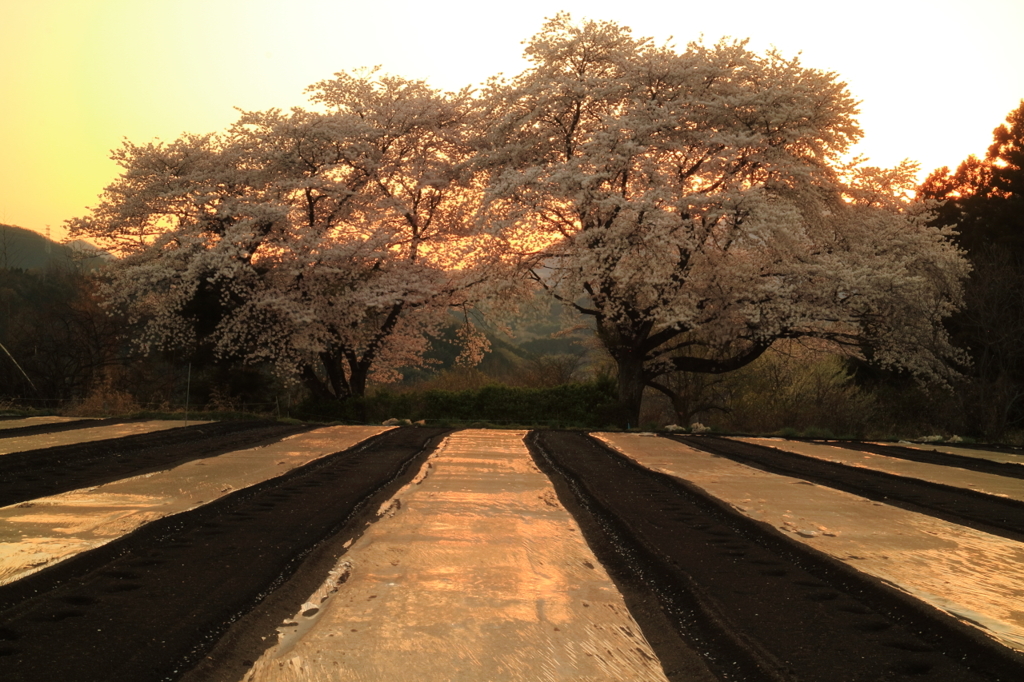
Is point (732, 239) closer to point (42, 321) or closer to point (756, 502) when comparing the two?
point (756, 502)

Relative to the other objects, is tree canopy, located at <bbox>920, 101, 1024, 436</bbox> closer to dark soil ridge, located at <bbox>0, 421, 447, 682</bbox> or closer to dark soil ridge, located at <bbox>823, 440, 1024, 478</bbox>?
dark soil ridge, located at <bbox>823, 440, 1024, 478</bbox>

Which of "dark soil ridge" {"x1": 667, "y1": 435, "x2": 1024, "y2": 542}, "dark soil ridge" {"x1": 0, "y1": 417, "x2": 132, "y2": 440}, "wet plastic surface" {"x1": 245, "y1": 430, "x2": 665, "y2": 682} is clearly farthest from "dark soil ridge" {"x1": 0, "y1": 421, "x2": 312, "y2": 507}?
"dark soil ridge" {"x1": 667, "y1": 435, "x2": 1024, "y2": 542}

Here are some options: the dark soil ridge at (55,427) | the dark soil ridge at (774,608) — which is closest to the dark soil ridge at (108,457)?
the dark soil ridge at (55,427)

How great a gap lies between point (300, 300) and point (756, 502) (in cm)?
1813

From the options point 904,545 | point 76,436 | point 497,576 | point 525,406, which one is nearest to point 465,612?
point 497,576

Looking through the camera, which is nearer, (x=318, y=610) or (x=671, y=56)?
(x=318, y=610)

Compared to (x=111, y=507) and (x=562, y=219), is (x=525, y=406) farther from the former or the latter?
(x=111, y=507)

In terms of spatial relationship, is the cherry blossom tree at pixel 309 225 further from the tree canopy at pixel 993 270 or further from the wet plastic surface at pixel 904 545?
the wet plastic surface at pixel 904 545

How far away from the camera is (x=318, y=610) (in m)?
3.33

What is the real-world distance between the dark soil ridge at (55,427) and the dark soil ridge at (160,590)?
655 cm

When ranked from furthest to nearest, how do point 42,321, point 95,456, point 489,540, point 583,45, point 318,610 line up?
point 42,321, point 583,45, point 95,456, point 489,540, point 318,610

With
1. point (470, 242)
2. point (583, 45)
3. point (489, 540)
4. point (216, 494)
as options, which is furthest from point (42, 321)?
point (489, 540)

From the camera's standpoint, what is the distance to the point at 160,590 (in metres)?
3.54

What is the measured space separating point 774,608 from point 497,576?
1.39 m
